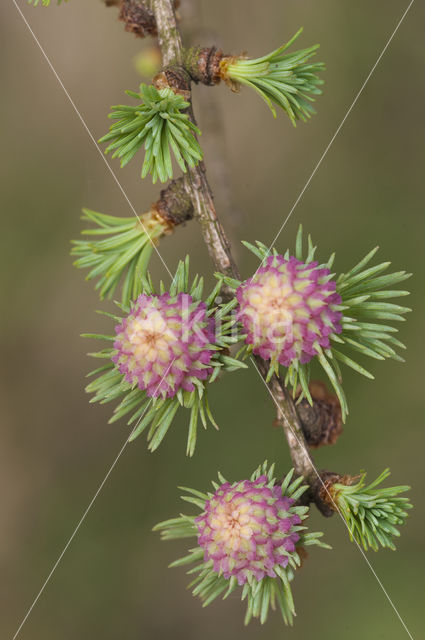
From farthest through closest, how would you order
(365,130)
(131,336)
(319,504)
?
1. (365,130)
2. (319,504)
3. (131,336)

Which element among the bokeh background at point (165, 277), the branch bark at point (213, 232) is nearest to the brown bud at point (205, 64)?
the branch bark at point (213, 232)

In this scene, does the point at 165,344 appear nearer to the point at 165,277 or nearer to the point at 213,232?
the point at 213,232

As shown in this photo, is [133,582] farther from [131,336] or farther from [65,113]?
[65,113]

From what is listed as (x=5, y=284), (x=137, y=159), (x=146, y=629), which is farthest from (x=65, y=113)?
(x=146, y=629)

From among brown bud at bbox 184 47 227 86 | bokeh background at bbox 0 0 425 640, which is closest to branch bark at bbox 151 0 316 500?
brown bud at bbox 184 47 227 86
